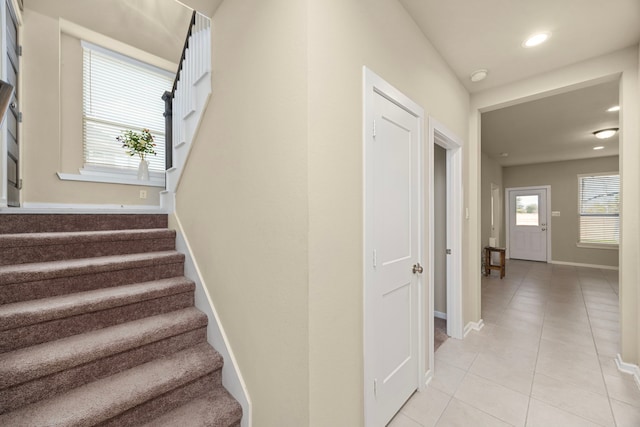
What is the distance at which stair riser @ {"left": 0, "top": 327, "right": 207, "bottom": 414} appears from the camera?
118 cm

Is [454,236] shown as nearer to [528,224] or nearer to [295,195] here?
[295,195]

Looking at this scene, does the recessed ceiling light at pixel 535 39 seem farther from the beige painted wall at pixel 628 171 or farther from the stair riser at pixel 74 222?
the stair riser at pixel 74 222

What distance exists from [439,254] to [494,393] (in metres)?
1.65

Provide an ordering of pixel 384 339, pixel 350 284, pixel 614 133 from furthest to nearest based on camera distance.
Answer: pixel 614 133, pixel 384 339, pixel 350 284

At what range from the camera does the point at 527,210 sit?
7531 millimetres

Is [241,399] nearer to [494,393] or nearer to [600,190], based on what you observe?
[494,393]

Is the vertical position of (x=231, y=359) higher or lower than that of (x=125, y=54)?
lower

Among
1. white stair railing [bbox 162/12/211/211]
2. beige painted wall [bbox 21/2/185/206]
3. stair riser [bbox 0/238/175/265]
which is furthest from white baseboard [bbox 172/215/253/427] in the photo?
beige painted wall [bbox 21/2/185/206]

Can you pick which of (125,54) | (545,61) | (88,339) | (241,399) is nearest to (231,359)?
(241,399)

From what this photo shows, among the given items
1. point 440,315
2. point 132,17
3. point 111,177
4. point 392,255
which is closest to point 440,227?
point 440,315

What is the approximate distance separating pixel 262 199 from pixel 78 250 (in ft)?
5.13

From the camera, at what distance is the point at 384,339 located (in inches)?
64.0

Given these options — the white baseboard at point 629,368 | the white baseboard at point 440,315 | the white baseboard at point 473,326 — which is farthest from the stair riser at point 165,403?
the white baseboard at point 629,368

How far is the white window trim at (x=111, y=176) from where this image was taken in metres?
3.11
